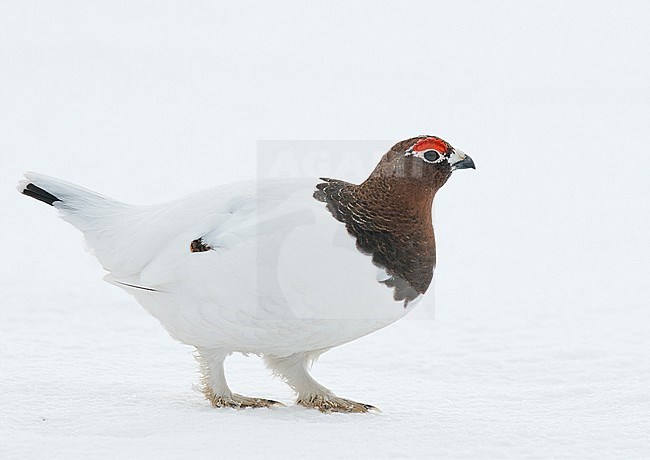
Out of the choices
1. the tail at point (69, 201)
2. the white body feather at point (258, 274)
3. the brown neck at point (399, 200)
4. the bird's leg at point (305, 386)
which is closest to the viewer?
the white body feather at point (258, 274)

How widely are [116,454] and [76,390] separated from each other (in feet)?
2.73

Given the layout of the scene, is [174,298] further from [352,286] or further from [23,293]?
[23,293]

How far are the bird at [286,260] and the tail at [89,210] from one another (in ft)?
0.20

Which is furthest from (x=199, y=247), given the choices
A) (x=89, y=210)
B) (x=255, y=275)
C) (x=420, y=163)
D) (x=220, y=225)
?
(x=420, y=163)

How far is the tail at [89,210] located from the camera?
11.5 ft

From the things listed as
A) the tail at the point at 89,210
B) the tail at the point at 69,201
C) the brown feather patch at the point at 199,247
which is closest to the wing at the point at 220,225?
the brown feather patch at the point at 199,247

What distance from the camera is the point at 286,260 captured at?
3.03m

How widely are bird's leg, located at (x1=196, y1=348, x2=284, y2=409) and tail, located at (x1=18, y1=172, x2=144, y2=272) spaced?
1.80 feet

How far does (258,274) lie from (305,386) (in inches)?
27.7

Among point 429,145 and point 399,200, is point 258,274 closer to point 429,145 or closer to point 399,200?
point 399,200

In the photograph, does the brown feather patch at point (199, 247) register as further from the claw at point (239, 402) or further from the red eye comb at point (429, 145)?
the red eye comb at point (429, 145)

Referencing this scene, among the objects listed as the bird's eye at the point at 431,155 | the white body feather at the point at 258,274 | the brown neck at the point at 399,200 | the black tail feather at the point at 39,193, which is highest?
the bird's eye at the point at 431,155

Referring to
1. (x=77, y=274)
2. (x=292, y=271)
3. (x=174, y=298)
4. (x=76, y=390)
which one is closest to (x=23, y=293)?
(x=77, y=274)

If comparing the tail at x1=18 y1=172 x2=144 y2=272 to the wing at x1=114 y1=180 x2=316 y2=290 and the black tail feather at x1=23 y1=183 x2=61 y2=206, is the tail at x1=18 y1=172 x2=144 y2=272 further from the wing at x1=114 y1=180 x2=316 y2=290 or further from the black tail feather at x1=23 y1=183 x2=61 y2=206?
the wing at x1=114 y1=180 x2=316 y2=290
